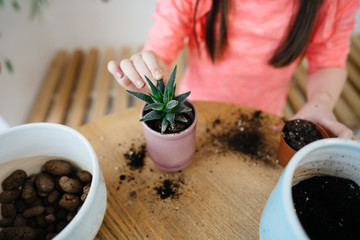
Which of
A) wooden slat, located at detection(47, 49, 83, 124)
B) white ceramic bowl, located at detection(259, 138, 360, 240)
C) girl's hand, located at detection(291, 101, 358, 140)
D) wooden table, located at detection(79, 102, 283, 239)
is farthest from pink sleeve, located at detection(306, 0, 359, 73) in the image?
wooden slat, located at detection(47, 49, 83, 124)

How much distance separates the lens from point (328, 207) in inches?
14.8

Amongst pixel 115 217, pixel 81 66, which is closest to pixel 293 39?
pixel 115 217

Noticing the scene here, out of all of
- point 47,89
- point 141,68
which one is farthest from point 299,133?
point 47,89

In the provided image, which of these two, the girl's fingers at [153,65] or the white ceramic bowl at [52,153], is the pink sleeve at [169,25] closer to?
the girl's fingers at [153,65]

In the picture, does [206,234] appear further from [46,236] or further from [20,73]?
[20,73]

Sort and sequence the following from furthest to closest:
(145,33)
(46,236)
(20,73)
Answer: (145,33) → (20,73) → (46,236)

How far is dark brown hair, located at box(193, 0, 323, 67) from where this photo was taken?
670 millimetres

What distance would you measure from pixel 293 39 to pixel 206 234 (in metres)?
0.62

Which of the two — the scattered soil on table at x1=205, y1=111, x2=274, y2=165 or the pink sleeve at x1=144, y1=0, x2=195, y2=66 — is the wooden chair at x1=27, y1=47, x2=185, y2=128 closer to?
the pink sleeve at x1=144, y1=0, x2=195, y2=66

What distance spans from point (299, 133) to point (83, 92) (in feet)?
3.69

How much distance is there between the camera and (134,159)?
57 cm

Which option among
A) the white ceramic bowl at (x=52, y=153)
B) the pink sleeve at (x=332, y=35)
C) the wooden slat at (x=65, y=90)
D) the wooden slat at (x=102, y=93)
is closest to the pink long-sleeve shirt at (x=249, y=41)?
the pink sleeve at (x=332, y=35)

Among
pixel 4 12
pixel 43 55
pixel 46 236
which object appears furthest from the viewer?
pixel 43 55

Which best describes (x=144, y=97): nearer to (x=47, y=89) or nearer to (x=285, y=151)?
(x=285, y=151)
